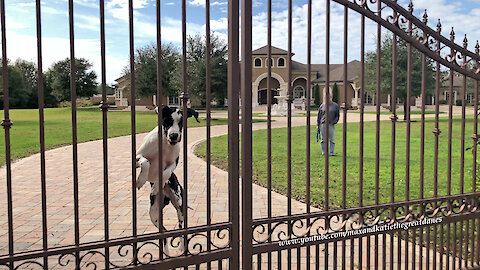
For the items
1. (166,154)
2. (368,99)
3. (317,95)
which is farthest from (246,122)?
(368,99)

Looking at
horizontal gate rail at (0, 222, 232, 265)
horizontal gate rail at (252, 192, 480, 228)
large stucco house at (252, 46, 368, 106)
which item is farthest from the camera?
large stucco house at (252, 46, 368, 106)

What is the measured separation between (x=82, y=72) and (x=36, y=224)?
23149 millimetres

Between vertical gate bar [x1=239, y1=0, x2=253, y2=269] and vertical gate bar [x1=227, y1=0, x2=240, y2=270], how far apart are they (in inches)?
2.0

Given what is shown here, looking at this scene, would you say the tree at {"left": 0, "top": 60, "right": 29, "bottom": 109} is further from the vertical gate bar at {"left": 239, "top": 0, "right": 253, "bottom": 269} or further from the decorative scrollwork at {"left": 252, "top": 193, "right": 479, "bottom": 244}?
the decorative scrollwork at {"left": 252, "top": 193, "right": 479, "bottom": 244}

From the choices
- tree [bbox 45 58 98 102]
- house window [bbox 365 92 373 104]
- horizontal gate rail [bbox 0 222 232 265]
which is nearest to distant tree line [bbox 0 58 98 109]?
tree [bbox 45 58 98 102]

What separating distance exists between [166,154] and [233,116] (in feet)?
3.74

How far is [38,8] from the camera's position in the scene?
2.28 meters

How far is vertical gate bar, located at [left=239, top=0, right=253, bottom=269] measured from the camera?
105 inches

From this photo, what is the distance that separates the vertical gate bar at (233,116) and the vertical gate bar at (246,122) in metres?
0.05

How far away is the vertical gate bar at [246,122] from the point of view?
267 centimetres

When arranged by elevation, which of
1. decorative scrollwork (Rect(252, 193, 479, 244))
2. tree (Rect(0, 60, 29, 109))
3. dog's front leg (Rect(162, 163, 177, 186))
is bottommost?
decorative scrollwork (Rect(252, 193, 479, 244))

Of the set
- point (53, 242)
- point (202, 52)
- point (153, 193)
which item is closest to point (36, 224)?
point (53, 242)

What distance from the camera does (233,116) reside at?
8.78ft

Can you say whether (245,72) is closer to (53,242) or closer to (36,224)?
(53,242)
